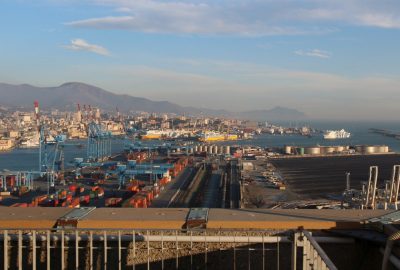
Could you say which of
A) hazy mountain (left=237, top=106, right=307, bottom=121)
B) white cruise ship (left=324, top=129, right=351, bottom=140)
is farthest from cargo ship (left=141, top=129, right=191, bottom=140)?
hazy mountain (left=237, top=106, right=307, bottom=121)

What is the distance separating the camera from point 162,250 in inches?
71.5

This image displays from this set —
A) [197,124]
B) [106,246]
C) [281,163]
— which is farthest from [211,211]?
[197,124]

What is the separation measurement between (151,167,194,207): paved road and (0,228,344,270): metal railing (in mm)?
8691

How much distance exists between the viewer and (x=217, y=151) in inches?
1252

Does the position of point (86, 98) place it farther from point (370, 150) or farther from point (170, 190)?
point (170, 190)

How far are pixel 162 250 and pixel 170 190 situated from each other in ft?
37.2

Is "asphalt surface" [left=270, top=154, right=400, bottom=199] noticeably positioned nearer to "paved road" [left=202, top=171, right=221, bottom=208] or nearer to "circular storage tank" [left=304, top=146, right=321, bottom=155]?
"paved road" [left=202, top=171, right=221, bottom=208]

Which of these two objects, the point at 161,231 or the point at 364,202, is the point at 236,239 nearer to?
the point at 161,231

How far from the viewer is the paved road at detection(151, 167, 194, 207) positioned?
1074 cm

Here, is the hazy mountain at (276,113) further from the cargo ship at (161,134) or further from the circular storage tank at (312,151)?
the circular storage tank at (312,151)

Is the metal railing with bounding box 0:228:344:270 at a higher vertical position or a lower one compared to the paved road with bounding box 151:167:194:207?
higher

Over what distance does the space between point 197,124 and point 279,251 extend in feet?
190

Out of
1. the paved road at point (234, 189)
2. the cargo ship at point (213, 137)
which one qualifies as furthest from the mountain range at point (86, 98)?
the paved road at point (234, 189)

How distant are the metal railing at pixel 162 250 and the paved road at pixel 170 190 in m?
8.69
